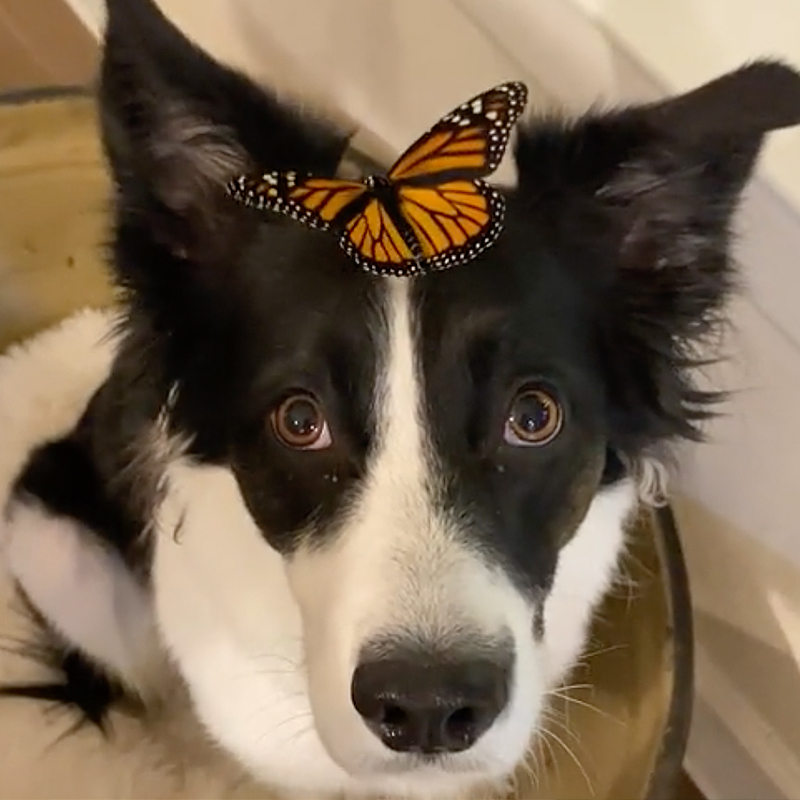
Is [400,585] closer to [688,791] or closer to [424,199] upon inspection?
[424,199]

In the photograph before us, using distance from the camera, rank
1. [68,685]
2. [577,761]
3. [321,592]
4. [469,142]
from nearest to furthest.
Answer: [469,142] < [321,592] < [577,761] < [68,685]

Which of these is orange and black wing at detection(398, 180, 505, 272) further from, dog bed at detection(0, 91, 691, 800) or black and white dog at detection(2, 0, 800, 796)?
dog bed at detection(0, 91, 691, 800)

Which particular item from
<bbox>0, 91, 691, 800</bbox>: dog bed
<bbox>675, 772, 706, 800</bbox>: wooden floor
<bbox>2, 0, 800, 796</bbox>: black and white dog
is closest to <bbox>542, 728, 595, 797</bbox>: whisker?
<bbox>0, 91, 691, 800</bbox>: dog bed

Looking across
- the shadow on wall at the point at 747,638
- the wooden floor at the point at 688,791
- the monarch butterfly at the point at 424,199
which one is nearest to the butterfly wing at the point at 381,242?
the monarch butterfly at the point at 424,199

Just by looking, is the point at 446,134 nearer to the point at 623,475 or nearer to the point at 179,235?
the point at 179,235

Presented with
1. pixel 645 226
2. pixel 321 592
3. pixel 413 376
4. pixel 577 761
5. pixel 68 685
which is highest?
pixel 645 226

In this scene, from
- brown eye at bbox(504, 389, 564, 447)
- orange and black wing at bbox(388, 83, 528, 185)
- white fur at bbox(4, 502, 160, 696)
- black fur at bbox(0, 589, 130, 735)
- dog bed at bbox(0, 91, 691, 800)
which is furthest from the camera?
black fur at bbox(0, 589, 130, 735)

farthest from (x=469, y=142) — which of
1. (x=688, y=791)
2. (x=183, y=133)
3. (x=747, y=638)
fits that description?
(x=688, y=791)
